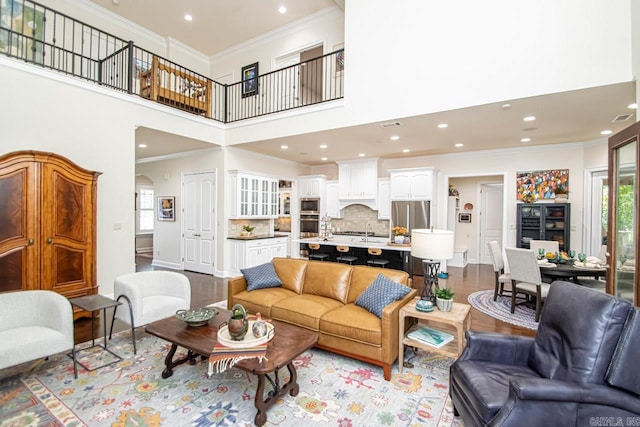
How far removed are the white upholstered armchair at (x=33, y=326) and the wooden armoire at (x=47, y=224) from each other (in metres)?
1.03

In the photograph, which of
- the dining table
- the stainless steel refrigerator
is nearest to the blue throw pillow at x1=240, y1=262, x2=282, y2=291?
the dining table

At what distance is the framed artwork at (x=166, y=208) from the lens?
7.77 m

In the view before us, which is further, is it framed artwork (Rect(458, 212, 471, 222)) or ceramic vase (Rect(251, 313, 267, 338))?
framed artwork (Rect(458, 212, 471, 222))

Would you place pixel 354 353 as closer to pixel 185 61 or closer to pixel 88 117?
pixel 88 117

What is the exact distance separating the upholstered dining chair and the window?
7.87m

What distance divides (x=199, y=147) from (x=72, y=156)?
273 centimetres

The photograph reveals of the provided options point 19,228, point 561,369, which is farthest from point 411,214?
point 19,228

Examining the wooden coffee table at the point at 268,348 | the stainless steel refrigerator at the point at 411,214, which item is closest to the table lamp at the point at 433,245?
the wooden coffee table at the point at 268,348

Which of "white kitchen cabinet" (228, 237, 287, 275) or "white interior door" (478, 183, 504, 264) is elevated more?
"white interior door" (478, 183, 504, 264)

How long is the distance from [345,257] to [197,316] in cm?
404

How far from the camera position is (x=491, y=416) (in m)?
1.62

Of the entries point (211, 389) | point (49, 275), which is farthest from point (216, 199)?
point (211, 389)

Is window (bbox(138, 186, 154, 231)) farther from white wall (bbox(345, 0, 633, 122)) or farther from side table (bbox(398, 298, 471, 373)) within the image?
side table (bbox(398, 298, 471, 373))

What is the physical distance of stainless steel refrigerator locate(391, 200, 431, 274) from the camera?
7.39m
